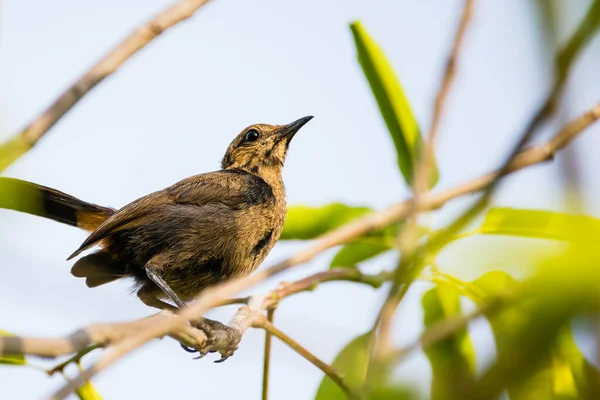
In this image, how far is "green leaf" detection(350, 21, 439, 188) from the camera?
336cm

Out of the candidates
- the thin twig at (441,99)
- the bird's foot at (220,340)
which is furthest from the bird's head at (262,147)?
the thin twig at (441,99)

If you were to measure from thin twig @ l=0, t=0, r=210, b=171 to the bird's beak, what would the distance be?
466 centimetres

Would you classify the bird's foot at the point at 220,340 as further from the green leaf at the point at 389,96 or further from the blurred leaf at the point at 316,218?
the green leaf at the point at 389,96

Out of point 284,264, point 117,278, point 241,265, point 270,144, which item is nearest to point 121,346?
→ point 284,264

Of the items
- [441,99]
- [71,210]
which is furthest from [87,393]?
[71,210]

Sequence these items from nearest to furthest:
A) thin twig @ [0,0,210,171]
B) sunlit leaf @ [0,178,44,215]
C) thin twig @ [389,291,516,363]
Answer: thin twig @ [389,291,516,363]
thin twig @ [0,0,210,171]
sunlit leaf @ [0,178,44,215]

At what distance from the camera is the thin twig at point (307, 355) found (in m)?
3.16

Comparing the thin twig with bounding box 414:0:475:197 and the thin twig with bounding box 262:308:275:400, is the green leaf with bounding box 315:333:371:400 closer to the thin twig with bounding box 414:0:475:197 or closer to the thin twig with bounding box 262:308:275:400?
the thin twig with bounding box 262:308:275:400

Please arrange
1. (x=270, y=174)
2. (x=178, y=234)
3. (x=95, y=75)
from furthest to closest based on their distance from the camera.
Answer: (x=270, y=174) → (x=178, y=234) → (x=95, y=75)

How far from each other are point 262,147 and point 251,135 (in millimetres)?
241

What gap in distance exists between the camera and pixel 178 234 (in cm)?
564

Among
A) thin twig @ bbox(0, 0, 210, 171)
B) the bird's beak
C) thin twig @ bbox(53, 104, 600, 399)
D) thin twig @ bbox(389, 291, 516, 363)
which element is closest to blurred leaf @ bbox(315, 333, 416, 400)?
thin twig @ bbox(53, 104, 600, 399)

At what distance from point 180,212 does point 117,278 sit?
715mm

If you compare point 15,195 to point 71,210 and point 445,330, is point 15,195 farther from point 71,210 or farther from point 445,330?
point 71,210
